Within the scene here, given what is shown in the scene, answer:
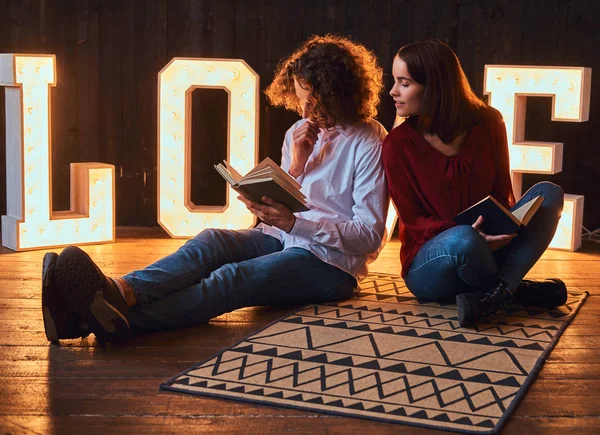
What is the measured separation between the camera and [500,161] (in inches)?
112

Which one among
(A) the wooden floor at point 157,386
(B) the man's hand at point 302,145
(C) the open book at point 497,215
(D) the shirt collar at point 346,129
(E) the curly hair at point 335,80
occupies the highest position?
(E) the curly hair at point 335,80

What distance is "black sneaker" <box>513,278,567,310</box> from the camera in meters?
2.87

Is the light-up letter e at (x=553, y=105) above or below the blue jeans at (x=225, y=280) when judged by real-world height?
above

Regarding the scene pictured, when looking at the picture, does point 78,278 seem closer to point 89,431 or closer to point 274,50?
point 89,431

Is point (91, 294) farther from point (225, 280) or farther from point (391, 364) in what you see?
point (391, 364)

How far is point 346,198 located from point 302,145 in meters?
0.23

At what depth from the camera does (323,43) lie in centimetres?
275

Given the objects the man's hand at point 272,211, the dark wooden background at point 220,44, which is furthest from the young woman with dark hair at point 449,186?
the dark wooden background at point 220,44

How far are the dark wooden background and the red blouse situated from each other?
1480 millimetres

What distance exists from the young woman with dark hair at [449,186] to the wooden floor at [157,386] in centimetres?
29

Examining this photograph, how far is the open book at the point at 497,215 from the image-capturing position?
8.27 ft

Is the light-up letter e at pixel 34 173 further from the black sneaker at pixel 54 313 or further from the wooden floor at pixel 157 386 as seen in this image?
the black sneaker at pixel 54 313

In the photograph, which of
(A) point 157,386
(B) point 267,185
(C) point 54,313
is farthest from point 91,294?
(B) point 267,185

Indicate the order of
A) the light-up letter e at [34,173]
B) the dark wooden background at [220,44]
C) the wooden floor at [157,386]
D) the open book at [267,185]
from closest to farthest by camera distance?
the wooden floor at [157,386], the open book at [267,185], the light-up letter e at [34,173], the dark wooden background at [220,44]
